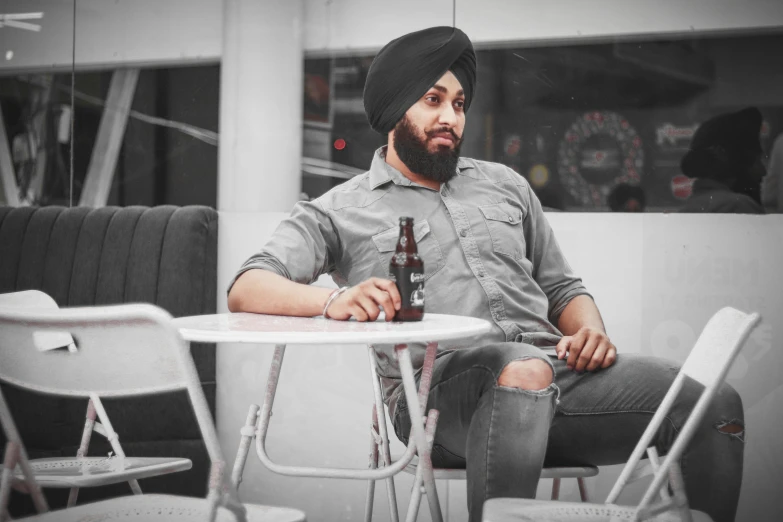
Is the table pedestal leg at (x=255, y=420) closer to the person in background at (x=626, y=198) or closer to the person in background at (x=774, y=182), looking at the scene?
the person in background at (x=626, y=198)

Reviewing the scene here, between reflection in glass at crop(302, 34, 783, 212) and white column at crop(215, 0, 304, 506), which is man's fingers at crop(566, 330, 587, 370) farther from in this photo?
white column at crop(215, 0, 304, 506)

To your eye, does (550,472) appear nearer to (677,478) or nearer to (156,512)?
(677,478)

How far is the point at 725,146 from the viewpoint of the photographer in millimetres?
2893

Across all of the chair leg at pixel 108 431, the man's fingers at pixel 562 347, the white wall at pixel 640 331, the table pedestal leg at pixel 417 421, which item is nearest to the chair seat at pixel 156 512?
the table pedestal leg at pixel 417 421

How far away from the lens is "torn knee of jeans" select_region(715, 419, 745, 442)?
6.07 feet

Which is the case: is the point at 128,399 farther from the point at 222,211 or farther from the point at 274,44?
the point at 274,44

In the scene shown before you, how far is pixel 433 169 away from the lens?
232 centimetres

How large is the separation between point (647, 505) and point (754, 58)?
1971 millimetres

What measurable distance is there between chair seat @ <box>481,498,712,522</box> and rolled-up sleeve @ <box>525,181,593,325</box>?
849 mm

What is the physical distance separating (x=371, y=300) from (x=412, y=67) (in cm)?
84

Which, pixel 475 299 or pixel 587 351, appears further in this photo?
pixel 475 299

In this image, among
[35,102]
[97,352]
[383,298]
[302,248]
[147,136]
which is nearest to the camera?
[97,352]

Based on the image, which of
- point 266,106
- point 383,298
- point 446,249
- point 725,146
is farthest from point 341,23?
point 383,298

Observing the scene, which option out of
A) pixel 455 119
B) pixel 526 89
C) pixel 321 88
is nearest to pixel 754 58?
pixel 526 89
